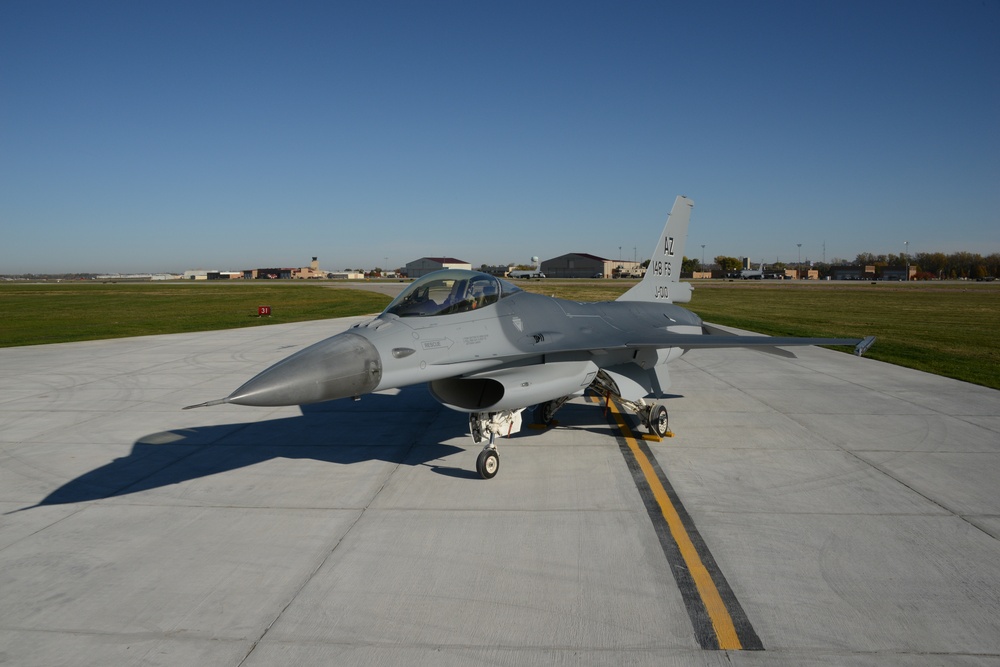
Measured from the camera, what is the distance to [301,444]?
9.05 meters

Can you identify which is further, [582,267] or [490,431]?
[582,267]

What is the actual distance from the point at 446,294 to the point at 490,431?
76.4 inches

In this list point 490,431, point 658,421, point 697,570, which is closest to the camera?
point 697,570

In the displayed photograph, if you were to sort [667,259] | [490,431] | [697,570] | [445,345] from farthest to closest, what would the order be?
[667,259], [490,431], [445,345], [697,570]

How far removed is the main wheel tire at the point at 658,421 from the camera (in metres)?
9.28

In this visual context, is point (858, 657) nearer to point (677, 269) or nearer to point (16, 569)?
point (16, 569)

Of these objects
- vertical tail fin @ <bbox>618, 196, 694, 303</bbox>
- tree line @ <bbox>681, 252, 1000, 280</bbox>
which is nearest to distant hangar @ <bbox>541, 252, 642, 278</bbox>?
tree line @ <bbox>681, 252, 1000, 280</bbox>

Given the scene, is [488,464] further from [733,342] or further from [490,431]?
[733,342]

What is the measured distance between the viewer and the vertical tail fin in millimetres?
12688

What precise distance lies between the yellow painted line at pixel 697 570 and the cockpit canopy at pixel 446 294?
10.6ft

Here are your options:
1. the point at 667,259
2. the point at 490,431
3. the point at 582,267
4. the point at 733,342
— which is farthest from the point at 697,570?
the point at 582,267

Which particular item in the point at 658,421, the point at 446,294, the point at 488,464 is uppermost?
the point at 446,294

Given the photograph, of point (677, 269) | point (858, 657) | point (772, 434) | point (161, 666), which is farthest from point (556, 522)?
point (677, 269)

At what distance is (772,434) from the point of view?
936cm
